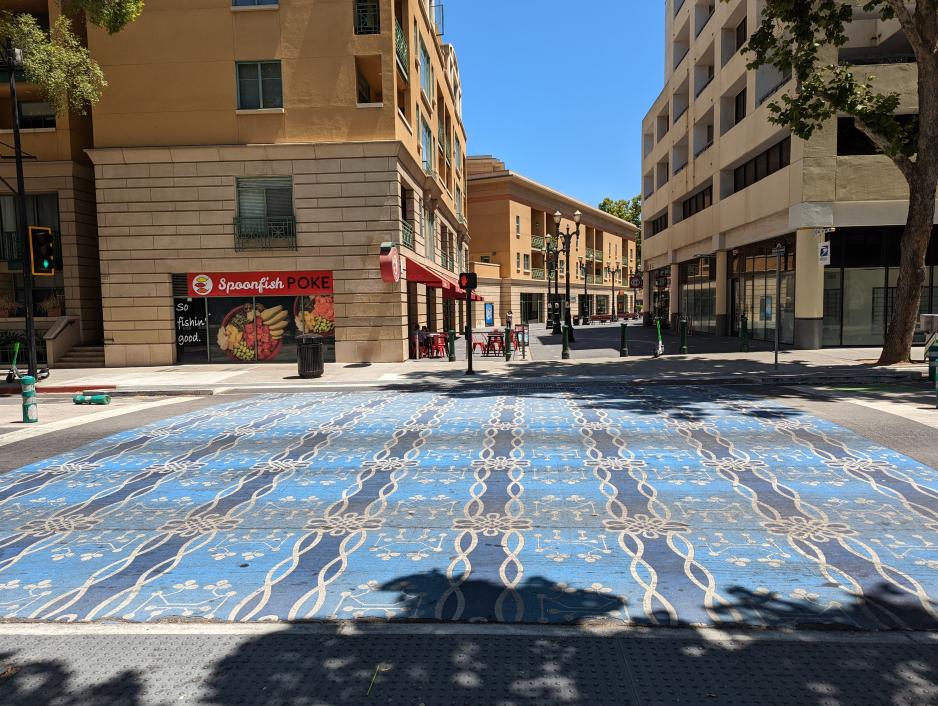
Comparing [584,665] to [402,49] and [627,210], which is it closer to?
[402,49]

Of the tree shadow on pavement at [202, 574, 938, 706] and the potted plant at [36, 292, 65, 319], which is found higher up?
the potted plant at [36, 292, 65, 319]

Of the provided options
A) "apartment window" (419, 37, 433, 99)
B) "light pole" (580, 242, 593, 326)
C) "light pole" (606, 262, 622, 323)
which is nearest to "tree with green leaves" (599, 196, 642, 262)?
"light pole" (606, 262, 622, 323)

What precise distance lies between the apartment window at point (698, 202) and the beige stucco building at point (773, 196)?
0.39 ft

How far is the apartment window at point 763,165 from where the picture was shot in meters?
24.0

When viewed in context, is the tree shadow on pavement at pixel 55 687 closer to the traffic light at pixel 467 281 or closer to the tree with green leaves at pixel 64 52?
the traffic light at pixel 467 281

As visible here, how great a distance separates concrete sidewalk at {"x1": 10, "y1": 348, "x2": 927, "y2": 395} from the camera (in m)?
15.6

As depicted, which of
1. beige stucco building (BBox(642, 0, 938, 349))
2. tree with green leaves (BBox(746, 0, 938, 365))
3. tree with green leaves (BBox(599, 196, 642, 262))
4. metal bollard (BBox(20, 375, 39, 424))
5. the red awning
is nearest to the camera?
metal bollard (BBox(20, 375, 39, 424))

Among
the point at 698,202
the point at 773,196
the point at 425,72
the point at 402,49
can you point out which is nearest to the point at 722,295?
the point at 698,202

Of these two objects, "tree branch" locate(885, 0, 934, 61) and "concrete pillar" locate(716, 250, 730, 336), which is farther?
"concrete pillar" locate(716, 250, 730, 336)

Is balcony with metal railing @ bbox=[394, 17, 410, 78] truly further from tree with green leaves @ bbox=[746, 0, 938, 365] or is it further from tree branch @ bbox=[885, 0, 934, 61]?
tree branch @ bbox=[885, 0, 934, 61]

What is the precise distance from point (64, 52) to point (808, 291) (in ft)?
87.4

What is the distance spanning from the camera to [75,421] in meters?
11.6

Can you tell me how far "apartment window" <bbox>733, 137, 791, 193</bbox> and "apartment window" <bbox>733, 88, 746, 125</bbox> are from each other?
2421 millimetres

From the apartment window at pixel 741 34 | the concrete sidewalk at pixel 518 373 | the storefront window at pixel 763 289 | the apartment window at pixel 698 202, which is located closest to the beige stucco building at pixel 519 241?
the apartment window at pixel 698 202
